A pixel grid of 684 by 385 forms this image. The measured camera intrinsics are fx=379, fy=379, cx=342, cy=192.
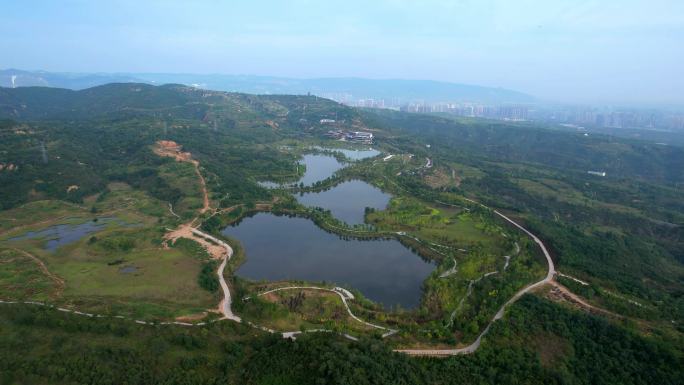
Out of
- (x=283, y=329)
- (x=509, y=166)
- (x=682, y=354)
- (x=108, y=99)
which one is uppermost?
(x=108, y=99)

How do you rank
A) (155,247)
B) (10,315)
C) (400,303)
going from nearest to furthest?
1. (10,315)
2. (400,303)
3. (155,247)

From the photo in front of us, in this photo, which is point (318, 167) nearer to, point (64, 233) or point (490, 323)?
point (64, 233)

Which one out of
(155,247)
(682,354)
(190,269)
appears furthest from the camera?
(155,247)

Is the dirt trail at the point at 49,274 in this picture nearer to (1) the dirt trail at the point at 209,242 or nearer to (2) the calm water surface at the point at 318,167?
(1) the dirt trail at the point at 209,242

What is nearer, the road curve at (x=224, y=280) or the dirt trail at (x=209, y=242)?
the road curve at (x=224, y=280)

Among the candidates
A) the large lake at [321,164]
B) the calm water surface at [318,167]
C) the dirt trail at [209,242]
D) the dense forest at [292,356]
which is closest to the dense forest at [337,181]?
the dense forest at [292,356]

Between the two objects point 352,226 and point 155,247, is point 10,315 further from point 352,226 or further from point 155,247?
point 352,226

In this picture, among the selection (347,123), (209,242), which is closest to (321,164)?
(347,123)

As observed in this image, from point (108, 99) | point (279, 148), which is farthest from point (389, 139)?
point (108, 99)

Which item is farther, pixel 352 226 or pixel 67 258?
pixel 352 226
